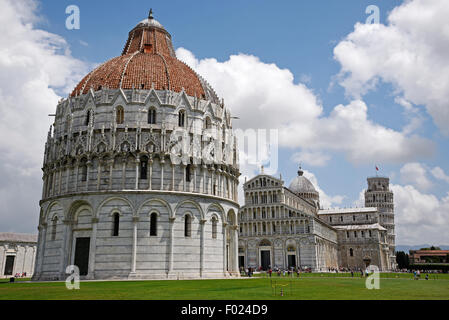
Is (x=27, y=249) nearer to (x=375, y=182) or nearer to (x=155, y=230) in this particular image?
(x=155, y=230)

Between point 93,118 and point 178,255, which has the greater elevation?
point 93,118

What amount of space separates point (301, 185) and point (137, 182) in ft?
296

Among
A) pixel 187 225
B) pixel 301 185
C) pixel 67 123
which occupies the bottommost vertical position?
pixel 187 225

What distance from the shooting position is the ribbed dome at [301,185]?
122356 millimetres

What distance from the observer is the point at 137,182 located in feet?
128

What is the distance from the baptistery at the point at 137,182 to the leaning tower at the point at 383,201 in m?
102

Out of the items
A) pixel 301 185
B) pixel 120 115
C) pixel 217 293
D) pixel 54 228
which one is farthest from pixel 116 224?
pixel 301 185

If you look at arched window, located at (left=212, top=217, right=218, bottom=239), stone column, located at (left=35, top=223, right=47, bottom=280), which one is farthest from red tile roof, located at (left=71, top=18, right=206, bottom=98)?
stone column, located at (left=35, top=223, right=47, bottom=280)

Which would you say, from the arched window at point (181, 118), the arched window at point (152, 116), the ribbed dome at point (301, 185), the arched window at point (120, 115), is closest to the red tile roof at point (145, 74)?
the arched window at point (120, 115)

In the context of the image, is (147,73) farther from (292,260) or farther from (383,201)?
(383,201)

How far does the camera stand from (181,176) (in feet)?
134

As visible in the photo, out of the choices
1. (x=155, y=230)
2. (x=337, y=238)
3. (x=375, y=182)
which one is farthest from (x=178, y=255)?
(x=375, y=182)

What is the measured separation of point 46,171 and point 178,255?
59.2ft

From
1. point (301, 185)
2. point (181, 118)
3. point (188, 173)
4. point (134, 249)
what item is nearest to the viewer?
point (134, 249)
